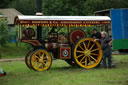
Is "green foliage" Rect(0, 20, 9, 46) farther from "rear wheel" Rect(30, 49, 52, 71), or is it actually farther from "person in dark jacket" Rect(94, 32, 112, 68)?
"person in dark jacket" Rect(94, 32, 112, 68)

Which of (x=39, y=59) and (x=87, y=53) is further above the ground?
(x=87, y=53)

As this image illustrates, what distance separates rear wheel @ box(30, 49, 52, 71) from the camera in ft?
42.0

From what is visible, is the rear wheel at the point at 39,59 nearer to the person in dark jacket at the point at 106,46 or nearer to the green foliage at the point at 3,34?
the person in dark jacket at the point at 106,46

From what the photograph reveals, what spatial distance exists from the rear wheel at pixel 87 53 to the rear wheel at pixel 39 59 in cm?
132

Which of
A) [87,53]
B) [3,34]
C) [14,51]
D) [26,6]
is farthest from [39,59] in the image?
[26,6]

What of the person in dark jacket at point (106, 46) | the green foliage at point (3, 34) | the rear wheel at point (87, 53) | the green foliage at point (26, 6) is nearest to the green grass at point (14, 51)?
the green foliage at point (3, 34)

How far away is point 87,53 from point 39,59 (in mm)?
2093

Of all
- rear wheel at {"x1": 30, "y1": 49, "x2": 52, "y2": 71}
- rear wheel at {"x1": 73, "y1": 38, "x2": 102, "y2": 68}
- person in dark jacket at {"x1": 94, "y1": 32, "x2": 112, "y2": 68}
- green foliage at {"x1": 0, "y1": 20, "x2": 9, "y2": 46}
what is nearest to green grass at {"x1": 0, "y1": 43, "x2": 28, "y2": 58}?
green foliage at {"x1": 0, "y1": 20, "x2": 9, "y2": 46}

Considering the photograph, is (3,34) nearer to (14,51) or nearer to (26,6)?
(14,51)

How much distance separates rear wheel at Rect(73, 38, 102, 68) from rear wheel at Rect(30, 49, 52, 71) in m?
1.32

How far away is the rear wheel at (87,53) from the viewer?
13.5m

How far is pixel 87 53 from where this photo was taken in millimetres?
13672

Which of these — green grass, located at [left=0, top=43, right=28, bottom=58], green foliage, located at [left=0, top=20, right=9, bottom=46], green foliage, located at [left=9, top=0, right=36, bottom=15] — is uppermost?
green foliage, located at [left=9, top=0, right=36, bottom=15]

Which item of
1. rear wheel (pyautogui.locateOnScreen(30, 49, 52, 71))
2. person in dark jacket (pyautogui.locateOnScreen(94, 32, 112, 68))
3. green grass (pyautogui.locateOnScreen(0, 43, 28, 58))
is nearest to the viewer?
rear wheel (pyautogui.locateOnScreen(30, 49, 52, 71))
